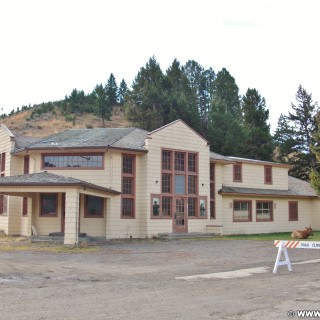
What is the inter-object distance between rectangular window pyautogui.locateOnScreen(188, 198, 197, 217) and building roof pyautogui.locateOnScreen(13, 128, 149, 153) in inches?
185

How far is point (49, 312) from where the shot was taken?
7934 millimetres

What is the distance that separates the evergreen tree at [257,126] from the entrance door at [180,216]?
2598cm

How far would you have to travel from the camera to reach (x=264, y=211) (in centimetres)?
3494

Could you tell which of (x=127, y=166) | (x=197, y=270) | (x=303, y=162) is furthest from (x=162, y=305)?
(x=303, y=162)

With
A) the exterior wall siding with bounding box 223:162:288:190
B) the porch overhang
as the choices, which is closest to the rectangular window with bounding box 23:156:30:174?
the porch overhang

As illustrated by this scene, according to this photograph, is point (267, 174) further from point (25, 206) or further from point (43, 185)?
point (43, 185)

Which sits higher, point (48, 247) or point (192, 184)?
point (192, 184)

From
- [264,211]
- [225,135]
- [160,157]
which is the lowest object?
[264,211]

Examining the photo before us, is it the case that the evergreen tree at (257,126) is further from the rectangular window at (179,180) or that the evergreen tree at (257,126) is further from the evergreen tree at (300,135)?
the rectangular window at (179,180)

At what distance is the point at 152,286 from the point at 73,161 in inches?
678

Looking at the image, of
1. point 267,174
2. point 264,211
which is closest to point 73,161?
point 264,211

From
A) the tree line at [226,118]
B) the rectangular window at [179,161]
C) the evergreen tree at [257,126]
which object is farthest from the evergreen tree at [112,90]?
the rectangular window at [179,161]

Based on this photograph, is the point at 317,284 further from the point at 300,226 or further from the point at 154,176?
Answer: the point at 300,226

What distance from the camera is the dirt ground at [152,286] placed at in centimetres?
808
